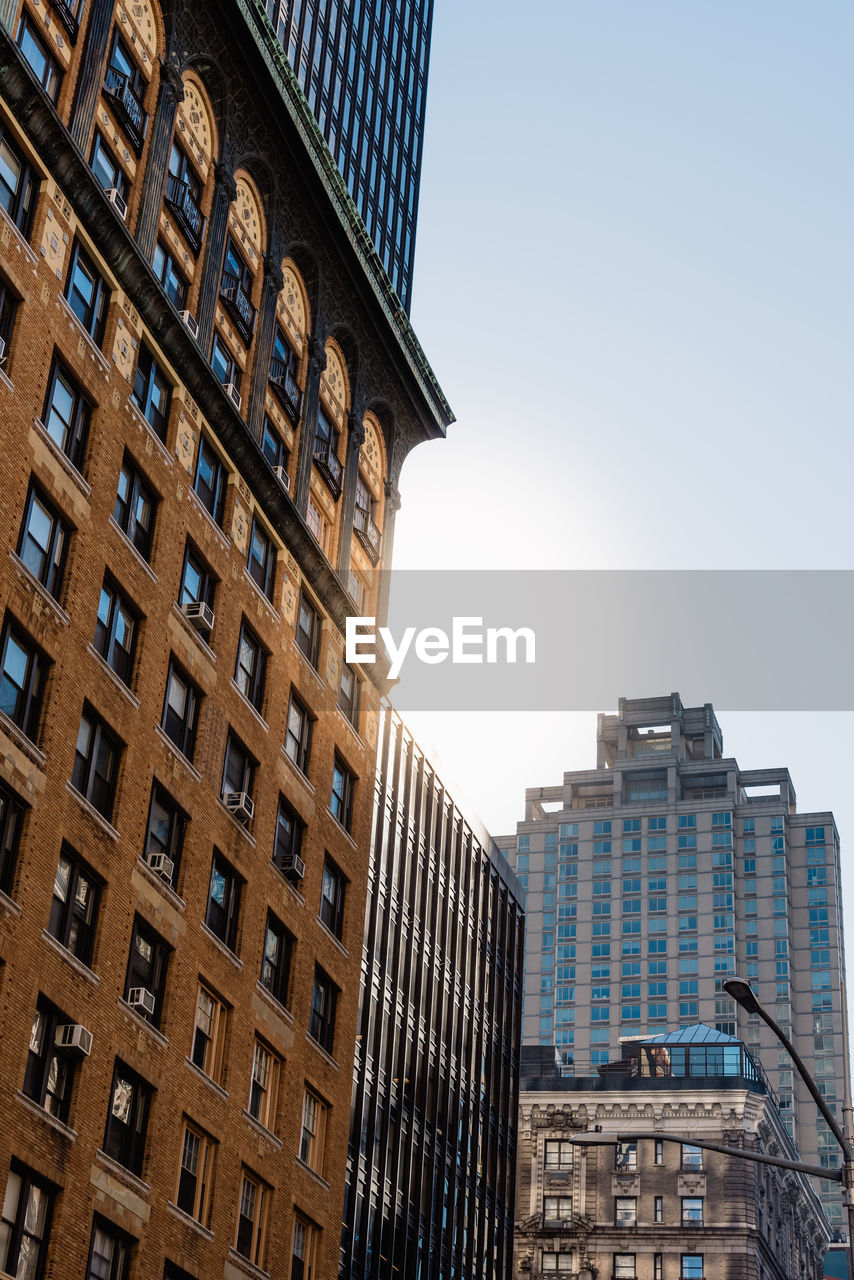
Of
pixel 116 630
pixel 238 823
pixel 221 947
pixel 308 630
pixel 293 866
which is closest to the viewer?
pixel 116 630

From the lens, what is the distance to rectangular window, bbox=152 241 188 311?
153 ft

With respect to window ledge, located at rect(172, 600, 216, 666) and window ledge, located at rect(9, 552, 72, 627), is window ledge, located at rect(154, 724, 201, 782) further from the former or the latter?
window ledge, located at rect(9, 552, 72, 627)

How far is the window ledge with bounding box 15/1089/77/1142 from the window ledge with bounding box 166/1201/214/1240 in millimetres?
4787

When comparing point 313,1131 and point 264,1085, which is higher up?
point 264,1085

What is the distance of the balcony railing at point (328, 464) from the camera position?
56344mm

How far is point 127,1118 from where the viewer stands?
1513 inches

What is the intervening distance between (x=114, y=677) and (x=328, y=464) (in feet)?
60.2

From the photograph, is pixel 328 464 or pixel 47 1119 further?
pixel 328 464

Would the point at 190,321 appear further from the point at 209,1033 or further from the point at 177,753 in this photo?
the point at 209,1033

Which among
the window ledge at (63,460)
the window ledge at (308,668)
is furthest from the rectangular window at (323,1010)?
the window ledge at (63,460)

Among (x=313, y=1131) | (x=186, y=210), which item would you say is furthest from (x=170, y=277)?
(x=313, y=1131)

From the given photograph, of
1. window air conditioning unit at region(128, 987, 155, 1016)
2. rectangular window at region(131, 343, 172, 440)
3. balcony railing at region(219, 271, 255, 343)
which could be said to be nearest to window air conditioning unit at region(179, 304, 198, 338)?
rectangular window at region(131, 343, 172, 440)

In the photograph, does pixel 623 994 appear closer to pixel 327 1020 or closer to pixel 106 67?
pixel 327 1020

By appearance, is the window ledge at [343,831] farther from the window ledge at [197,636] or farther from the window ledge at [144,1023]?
the window ledge at [144,1023]
